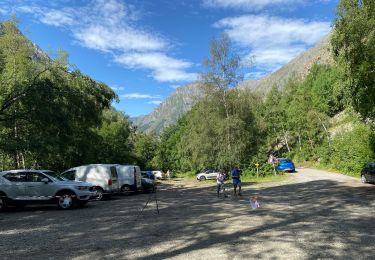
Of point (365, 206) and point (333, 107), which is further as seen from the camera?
point (333, 107)

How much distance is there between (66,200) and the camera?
17.1m

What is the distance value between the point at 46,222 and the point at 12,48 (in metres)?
19.7

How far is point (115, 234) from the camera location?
10.4 metres

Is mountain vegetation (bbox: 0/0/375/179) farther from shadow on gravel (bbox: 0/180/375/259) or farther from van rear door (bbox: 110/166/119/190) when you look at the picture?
shadow on gravel (bbox: 0/180/375/259)

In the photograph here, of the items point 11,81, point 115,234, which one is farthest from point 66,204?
point 11,81

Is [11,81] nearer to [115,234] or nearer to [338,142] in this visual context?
[115,234]

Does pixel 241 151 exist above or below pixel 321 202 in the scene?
above

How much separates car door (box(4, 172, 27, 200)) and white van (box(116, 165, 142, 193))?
8175mm

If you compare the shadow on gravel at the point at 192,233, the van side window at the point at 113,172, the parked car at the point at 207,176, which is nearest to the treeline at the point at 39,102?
the van side window at the point at 113,172

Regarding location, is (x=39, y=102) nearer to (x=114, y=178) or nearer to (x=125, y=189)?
(x=114, y=178)

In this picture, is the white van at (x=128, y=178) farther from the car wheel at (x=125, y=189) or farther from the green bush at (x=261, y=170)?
the green bush at (x=261, y=170)

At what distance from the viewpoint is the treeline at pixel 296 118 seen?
19.5 meters

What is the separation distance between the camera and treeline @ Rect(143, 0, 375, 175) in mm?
19500

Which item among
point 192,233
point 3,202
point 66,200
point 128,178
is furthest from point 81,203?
point 192,233
